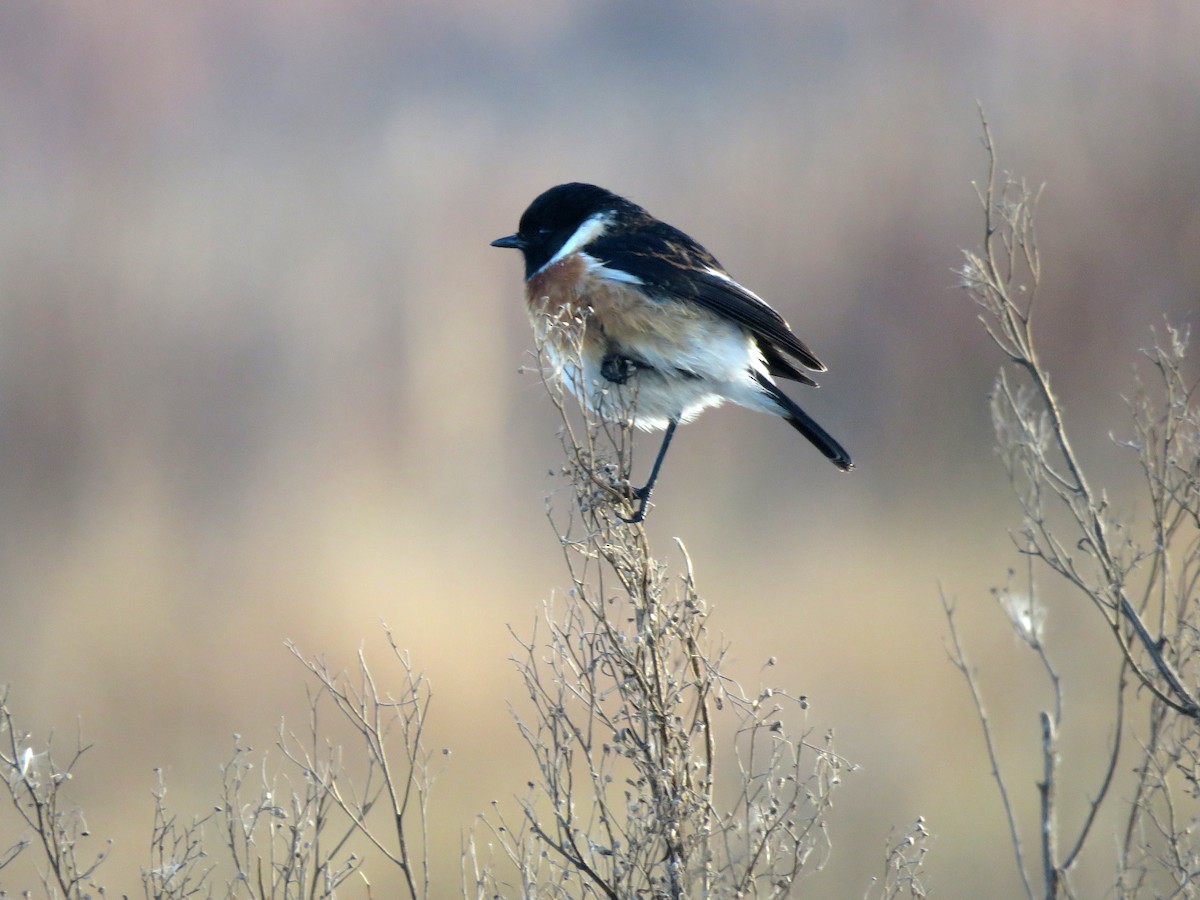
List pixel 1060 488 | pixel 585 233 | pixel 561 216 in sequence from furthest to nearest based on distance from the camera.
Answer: pixel 561 216 → pixel 585 233 → pixel 1060 488

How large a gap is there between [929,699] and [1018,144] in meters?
8.41

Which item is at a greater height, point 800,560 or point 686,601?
point 800,560

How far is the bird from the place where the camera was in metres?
5.19

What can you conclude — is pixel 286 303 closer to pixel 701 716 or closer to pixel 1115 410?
pixel 1115 410

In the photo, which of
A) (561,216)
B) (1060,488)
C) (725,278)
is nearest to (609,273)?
(725,278)

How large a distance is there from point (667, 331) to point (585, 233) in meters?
0.85

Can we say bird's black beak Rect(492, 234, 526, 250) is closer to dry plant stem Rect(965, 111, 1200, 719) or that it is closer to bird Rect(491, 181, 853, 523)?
bird Rect(491, 181, 853, 523)

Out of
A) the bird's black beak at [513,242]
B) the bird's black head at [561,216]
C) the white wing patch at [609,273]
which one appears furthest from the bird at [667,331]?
the bird's black beak at [513,242]

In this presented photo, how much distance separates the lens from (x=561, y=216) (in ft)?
19.6

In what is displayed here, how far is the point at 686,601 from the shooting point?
12.6 feet

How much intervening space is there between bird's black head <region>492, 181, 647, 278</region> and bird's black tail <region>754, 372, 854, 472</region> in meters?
1.13

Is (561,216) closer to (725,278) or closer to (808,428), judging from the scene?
(725,278)

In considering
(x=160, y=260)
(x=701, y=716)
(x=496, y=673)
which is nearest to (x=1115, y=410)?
(x=496, y=673)

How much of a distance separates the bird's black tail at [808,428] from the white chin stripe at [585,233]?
978mm
